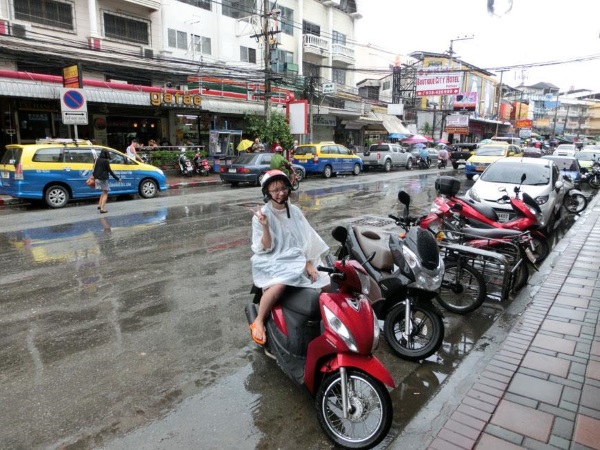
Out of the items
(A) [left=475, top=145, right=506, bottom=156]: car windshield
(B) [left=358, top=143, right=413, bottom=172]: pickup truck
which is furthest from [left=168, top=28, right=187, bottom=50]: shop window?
(A) [left=475, top=145, right=506, bottom=156]: car windshield

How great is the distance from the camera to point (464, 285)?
17.3ft

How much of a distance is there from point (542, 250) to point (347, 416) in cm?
603

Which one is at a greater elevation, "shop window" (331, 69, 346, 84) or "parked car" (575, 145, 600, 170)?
"shop window" (331, 69, 346, 84)

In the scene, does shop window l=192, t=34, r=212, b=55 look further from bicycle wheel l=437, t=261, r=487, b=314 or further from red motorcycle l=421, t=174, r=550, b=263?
bicycle wheel l=437, t=261, r=487, b=314

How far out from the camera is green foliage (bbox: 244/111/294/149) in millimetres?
23328

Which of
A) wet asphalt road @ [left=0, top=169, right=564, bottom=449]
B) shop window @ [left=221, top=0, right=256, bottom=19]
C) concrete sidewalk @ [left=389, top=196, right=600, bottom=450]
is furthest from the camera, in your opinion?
shop window @ [left=221, top=0, right=256, bottom=19]

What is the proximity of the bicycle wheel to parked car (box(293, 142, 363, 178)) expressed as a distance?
17055mm

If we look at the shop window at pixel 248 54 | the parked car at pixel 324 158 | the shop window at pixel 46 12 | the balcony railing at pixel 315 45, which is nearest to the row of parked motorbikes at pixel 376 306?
the parked car at pixel 324 158

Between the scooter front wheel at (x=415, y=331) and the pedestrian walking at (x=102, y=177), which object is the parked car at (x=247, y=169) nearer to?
the pedestrian walking at (x=102, y=177)

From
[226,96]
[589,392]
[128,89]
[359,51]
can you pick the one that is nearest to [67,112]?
[128,89]

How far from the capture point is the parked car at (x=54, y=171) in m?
11.8

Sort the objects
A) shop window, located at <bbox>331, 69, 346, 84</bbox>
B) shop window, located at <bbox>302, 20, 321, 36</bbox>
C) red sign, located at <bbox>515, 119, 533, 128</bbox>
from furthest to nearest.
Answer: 1. red sign, located at <bbox>515, 119, 533, 128</bbox>
2. shop window, located at <bbox>331, 69, 346, 84</bbox>
3. shop window, located at <bbox>302, 20, 321, 36</bbox>

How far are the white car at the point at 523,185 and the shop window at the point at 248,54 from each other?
21.1 m

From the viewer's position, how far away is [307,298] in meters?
3.26
